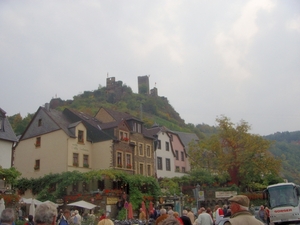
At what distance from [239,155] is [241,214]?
48.2 metres

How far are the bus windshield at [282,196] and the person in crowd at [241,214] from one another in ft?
83.6

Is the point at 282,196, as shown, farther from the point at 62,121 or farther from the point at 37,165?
the point at 37,165

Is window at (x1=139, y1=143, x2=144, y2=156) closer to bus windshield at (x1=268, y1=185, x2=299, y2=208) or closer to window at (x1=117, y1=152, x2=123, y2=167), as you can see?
window at (x1=117, y1=152, x2=123, y2=167)

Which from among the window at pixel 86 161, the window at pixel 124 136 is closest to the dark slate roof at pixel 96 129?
the window at pixel 124 136

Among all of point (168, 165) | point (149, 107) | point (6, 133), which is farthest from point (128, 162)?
point (149, 107)

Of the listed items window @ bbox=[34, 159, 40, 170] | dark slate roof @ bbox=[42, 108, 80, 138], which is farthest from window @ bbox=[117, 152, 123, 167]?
window @ bbox=[34, 159, 40, 170]

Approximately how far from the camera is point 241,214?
23.1ft

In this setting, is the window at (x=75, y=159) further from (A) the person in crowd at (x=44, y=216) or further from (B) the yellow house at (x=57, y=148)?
(A) the person in crowd at (x=44, y=216)

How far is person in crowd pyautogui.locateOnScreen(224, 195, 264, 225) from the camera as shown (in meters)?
Answer: 6.89

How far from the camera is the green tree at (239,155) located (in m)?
53.5

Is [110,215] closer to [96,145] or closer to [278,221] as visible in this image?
[96,145]

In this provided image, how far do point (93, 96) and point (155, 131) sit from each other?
84.5 m

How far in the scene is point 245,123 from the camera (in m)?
55.5

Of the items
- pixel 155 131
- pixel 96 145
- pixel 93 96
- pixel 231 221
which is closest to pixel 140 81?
pixel 93 96
